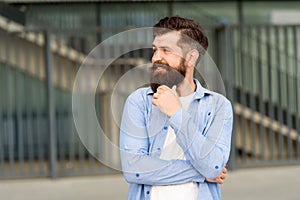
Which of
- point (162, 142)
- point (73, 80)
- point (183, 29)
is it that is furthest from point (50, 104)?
point (183, 29)

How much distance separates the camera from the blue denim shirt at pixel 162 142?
6.97 ft

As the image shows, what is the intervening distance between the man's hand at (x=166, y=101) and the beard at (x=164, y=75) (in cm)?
4

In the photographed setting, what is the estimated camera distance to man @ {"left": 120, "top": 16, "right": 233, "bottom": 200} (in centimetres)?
206

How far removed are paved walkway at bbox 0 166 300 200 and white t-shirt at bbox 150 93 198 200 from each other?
493 cm

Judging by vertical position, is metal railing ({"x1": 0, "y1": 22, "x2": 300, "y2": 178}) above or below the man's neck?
below

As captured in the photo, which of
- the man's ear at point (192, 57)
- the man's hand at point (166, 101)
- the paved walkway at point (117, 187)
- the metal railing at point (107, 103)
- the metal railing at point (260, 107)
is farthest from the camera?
the metal railing at point (260, 107)

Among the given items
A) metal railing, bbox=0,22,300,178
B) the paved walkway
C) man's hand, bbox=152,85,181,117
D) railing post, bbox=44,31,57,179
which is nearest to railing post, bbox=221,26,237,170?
metal railing, bbox=0,22,300,178

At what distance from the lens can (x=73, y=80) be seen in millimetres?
9117

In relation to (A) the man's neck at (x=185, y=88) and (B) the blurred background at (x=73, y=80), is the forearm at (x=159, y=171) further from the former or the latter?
(B) the blurred background at (x=73, y=80)

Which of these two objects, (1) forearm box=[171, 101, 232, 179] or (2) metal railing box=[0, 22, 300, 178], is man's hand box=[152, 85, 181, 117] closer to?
(1) forearm box=[171, 101, 232, 179]

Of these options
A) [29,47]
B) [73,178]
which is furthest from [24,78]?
[73,178]

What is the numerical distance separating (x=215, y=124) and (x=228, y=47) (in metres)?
6.56

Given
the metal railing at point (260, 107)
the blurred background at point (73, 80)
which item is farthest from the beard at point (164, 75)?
the metal railing at point (260, 107)

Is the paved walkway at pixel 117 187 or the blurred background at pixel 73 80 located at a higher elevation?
the blurred background at pixel 73 80
